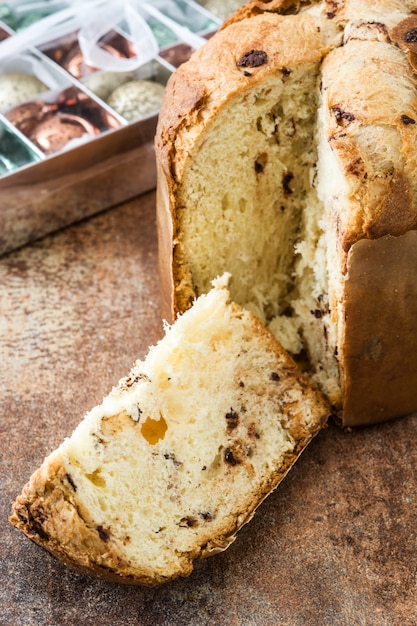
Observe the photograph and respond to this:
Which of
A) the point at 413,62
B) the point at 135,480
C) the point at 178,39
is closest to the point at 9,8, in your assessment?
the point at 178,39

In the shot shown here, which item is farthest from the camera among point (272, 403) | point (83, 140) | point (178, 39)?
point (178, 39)

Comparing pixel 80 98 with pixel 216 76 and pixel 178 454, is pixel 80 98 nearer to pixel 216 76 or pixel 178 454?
pixel 216 76

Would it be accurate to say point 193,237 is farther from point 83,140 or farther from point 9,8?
point 9,8

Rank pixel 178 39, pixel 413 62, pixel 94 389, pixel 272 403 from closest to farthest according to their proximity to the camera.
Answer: pixel 413 62, pixel 272 403, pixel 94 389, pixel 178 39

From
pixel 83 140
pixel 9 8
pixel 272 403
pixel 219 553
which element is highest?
pixel 9 8

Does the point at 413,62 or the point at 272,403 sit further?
the point at 272,403

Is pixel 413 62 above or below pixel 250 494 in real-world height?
above

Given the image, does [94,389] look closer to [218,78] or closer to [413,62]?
[218,78]
